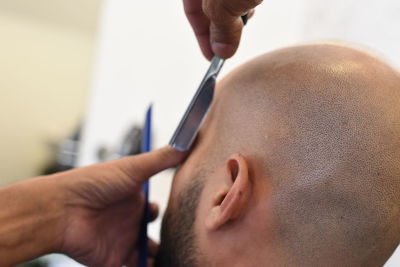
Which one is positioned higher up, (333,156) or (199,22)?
(199,22)

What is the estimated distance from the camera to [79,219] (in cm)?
74

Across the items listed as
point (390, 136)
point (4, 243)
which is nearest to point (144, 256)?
point (4, 243)

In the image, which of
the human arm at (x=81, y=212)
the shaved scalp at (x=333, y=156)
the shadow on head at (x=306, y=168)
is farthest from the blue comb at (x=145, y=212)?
the shaved scalp at (x=333, y=156)

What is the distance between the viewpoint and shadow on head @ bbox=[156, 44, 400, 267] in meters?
0.52

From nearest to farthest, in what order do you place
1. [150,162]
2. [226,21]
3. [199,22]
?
1. [226,21]
2. [199,22]
3. [150,162]

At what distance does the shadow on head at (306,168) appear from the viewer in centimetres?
52

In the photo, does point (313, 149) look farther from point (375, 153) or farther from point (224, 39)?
point (224, 39)

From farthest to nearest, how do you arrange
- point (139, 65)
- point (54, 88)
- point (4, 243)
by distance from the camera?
point (54, 88), point (139, 65), point (4, 243)

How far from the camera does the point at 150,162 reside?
0.73 metres

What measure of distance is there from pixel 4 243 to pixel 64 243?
0.36 feet

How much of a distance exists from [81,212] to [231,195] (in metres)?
0.33

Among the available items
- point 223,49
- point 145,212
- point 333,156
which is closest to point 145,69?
point 145,212

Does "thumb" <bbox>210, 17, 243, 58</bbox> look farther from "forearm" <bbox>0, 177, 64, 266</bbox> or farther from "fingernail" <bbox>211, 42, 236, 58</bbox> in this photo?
"forearm" <bbox>0, 177, 64, 266</bbox>

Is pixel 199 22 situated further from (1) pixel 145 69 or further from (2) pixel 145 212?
(1) pixel 145 69
